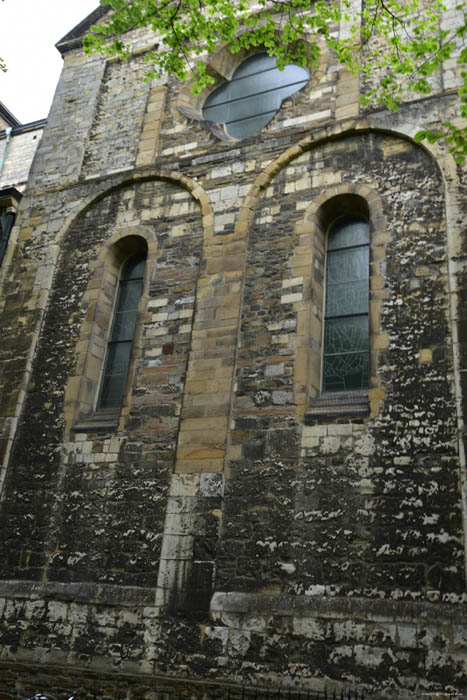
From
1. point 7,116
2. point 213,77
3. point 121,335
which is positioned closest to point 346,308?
point 121,335

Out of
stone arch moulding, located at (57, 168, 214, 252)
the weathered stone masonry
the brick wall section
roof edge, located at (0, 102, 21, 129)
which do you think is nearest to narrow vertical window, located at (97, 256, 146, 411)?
the weathered stone masonry

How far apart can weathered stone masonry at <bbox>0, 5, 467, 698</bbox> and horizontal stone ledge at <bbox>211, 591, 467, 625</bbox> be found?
0.02 m

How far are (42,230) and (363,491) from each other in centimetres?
697

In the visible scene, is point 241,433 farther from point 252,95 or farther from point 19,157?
point 19,157

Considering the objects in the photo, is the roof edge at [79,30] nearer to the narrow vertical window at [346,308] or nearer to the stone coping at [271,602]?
the narrow vertical window at [346,308]

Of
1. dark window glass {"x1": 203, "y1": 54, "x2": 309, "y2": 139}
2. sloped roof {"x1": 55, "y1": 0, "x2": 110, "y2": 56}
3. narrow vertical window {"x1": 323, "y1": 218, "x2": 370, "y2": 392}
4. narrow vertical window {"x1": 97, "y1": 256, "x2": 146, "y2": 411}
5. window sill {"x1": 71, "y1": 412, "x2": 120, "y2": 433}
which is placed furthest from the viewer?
sloped roof {"x1": 55, "y1": 0, "x2": 110, "y2": 56}

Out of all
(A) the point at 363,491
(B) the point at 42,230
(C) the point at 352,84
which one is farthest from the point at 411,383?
(B) the point at 42,230

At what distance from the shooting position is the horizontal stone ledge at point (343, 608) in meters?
6.25

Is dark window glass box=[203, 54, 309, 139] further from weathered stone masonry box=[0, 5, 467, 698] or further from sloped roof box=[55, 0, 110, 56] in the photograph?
sloped roof box=[55, 0, 110, 56]

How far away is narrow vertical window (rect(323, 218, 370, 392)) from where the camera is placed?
8156 mm

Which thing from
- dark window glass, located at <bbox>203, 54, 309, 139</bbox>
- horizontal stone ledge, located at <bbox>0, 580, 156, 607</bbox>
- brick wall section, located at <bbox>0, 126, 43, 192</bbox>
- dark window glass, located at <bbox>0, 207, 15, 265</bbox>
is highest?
brick wall section, located at <bbox>0, 126, 43, 192</bbox>

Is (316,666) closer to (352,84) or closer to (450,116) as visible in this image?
(450,116)

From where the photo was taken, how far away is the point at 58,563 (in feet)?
27.1

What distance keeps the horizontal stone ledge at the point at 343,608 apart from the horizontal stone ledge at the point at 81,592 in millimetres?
958
